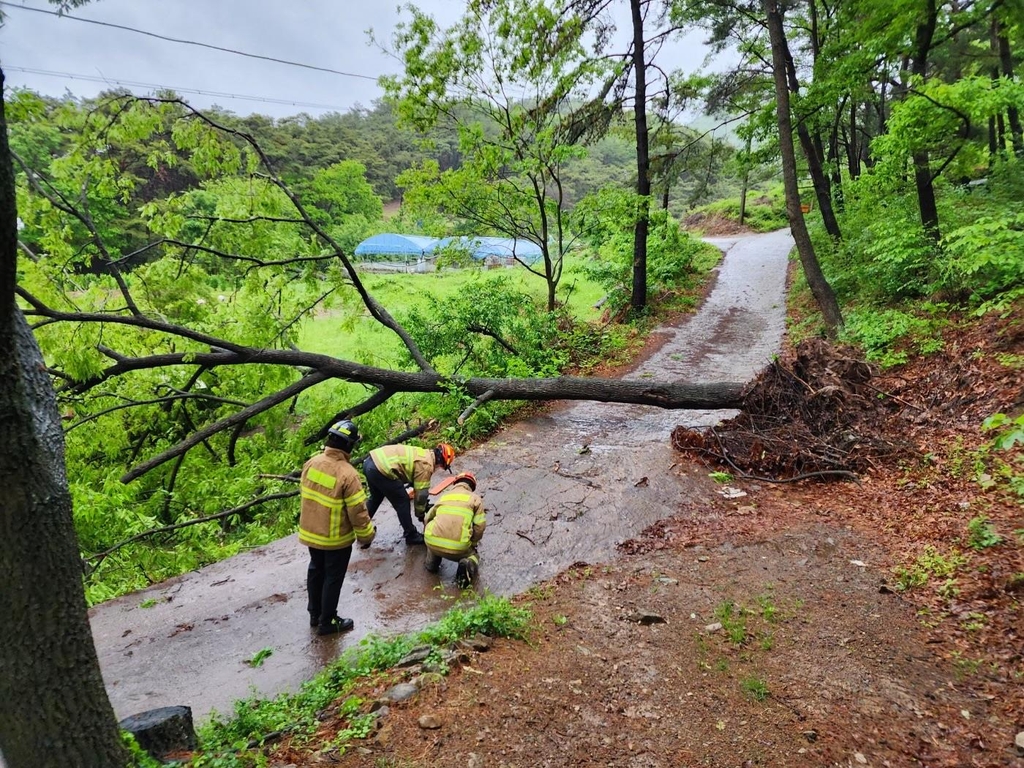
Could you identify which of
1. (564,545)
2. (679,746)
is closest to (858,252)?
(564,545)

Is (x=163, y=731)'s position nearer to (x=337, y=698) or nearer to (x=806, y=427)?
(x=337, y=698)

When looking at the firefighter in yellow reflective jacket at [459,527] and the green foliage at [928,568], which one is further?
the firefighter in yellow reflective jacket at [459,527]

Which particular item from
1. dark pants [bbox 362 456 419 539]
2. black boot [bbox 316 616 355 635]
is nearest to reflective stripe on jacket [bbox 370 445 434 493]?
dark pants [bbox 362 456 419 539]

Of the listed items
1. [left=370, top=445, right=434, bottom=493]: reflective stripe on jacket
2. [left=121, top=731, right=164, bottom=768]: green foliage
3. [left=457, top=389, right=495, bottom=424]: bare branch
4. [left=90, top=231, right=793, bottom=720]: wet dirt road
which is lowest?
[left=90, top=231, right=793, bottom=720]: wet dirt road

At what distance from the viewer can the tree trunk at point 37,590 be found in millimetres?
2033

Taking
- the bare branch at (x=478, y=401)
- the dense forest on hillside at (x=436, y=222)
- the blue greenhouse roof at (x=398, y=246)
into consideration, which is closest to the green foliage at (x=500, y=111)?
the dense forest on hillside at (x=436, y=222)

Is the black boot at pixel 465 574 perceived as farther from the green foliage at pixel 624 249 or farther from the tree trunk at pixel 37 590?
the green foliage at pixel 624 249

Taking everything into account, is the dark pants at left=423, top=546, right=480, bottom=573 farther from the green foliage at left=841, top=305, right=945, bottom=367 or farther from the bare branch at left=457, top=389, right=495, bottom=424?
the green foliage at left=841, top=305, right=945, bottom=367

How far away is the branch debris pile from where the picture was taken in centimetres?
646

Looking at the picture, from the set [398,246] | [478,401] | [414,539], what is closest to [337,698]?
[414,539]

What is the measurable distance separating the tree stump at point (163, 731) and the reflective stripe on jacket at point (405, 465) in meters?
2.58

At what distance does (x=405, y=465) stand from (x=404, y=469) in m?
0.04

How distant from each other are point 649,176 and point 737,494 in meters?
10.4

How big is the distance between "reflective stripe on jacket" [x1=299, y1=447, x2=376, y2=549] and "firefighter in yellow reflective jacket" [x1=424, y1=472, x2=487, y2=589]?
33.4 inches
